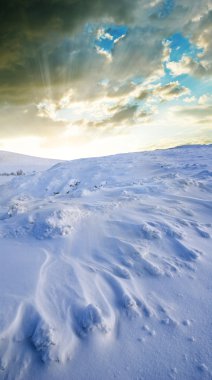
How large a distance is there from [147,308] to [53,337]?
918mm

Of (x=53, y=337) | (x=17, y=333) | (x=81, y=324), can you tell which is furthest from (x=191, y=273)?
(x=17, y=333)

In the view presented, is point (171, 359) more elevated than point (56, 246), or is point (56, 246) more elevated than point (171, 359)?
point (56, 246)

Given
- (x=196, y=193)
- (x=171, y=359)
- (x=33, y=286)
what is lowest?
(x=171, y=359)

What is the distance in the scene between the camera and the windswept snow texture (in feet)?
6.14

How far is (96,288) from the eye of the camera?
264cm

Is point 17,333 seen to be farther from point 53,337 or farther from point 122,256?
point 122,256

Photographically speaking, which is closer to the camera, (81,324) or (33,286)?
(81,324)

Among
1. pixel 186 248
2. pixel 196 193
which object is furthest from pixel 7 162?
pixel 186 248

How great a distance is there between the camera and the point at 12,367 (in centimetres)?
181

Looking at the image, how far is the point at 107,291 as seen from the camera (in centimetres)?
260

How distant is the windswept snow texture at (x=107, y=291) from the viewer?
1870mm

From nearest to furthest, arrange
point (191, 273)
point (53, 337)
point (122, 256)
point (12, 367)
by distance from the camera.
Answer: point (12, 367) → point (53, 337) → point (191, 273) → point (122, 256)

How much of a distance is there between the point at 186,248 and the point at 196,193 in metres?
2.66

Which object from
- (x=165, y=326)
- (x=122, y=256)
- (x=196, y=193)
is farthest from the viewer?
(x=196, y=193)
